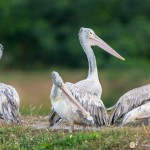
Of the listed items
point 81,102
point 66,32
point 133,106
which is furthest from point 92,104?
point 66,32

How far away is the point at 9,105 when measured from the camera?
14.3m

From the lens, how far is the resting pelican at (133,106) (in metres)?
14.1

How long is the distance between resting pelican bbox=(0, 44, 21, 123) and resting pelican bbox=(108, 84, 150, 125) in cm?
147

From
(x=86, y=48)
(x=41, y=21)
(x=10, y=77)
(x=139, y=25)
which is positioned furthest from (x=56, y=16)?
(x=86, y=48)

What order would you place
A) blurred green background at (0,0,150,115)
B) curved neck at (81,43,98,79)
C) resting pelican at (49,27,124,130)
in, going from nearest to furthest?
resting pelican at (49,27,124,130) < curved neck at (81,43,98,79) < blurred green background at (0,0,150,115)

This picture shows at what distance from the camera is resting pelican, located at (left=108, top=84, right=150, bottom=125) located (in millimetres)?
14141

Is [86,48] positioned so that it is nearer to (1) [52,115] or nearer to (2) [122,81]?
(1) [52,115]

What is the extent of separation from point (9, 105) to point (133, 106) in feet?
6.25

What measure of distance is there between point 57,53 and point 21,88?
392 inches

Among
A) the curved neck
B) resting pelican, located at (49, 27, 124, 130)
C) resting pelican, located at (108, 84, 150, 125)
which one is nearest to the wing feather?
resting pelican, located at (49, 27, 124, 130)

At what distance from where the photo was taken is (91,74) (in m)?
15.8

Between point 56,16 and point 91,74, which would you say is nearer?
point 91,74

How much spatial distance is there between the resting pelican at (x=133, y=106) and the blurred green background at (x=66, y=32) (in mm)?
22363

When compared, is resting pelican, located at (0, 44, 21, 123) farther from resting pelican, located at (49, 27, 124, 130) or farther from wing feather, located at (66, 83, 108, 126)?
wing feather, located at (66, 83, 108, 126)
